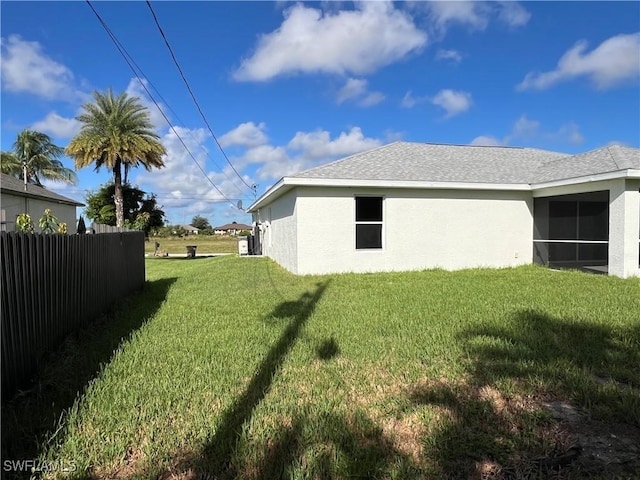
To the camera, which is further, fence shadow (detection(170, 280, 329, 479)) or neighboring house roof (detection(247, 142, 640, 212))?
neighboring house roof (detection(247, 142, 640, 212))

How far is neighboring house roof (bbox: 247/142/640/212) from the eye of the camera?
11594 mm

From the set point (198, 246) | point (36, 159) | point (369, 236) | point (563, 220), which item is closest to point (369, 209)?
point (369, 236)

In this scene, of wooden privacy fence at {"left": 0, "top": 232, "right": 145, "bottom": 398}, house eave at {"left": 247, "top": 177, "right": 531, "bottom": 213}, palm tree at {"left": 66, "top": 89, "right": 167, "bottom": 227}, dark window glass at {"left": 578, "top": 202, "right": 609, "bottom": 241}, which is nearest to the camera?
wooden privacy fence at {"left": 0, "top": 232, "right": 145, "bottom": 398}

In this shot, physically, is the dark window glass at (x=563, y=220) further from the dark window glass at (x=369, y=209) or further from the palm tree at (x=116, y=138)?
the palm tree at (x=116, y=138)

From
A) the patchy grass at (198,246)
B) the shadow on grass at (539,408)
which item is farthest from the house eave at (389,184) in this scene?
the patchy grass at (198,246)

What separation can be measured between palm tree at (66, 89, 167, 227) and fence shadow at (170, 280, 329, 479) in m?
19.6

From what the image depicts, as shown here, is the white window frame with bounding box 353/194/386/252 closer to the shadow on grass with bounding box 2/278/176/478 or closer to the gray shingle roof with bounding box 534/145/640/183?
the gray shingle roof with bounding box 534/145/640/183

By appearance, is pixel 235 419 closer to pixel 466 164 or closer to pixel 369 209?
pixel 369 209

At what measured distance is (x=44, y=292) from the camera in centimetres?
443

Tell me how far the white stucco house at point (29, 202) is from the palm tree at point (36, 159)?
11706 mm

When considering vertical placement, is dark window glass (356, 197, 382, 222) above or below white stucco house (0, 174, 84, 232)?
below

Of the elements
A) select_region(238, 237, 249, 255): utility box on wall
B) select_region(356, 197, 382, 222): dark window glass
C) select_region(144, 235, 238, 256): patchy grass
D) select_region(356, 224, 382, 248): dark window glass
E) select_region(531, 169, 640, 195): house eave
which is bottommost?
select_region(144, 235, 238, 256): patchy grass

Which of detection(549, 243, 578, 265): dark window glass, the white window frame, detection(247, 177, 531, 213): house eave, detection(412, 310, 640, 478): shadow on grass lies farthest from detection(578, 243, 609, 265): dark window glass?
detection(412, 310, 640, 478): shadow on grass

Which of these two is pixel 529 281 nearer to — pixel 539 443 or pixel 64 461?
pixel 539 443
